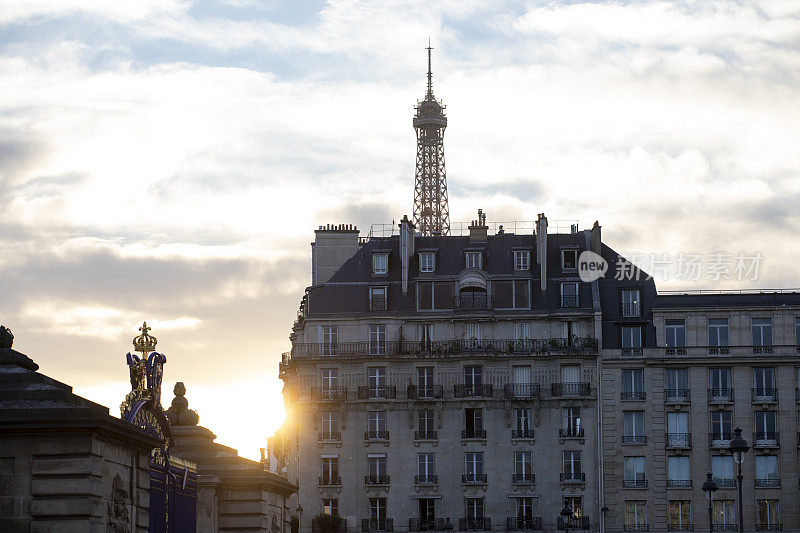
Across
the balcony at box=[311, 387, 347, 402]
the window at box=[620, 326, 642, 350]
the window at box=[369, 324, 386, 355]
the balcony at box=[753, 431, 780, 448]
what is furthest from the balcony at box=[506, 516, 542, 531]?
the balcony at box=[753, 431, 780, 448]

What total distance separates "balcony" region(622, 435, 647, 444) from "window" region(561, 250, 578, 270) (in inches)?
428

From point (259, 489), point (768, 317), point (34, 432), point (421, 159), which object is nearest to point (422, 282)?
point (768, 317)

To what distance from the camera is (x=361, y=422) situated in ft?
290

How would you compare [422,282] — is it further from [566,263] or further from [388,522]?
[388,522]

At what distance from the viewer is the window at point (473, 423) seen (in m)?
87.8

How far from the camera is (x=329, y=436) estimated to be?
88.2 meters

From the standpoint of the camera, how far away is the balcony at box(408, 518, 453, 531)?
86.3 m

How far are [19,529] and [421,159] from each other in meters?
103

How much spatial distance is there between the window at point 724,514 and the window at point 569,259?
16060 millimetres

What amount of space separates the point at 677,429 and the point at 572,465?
627 cm

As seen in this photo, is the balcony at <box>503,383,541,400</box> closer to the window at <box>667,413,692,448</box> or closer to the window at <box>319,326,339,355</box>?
the window at <box>667,413,692,448</box>

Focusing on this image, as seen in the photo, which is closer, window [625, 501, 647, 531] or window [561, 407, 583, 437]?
window [625, 501, 647, 531]

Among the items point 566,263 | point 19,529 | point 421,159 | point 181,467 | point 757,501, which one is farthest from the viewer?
point 421,159

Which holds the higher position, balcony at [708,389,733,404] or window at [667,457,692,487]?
balcony at [708,389,733,404]
